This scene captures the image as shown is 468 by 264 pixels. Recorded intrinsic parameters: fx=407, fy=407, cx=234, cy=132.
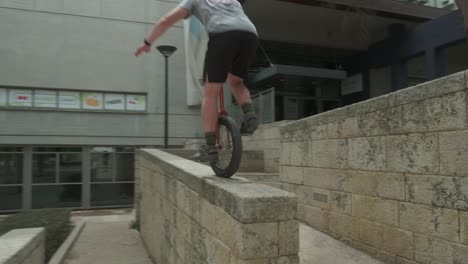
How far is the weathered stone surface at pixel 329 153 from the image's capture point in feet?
15.8

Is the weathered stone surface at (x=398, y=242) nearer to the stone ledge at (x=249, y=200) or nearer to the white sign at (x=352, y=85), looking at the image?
the stone ledge at (x=249, y=200)

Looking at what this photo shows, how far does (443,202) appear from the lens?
3.43 meters

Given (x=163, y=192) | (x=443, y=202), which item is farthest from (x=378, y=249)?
(x=163, y=192)

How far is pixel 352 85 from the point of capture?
19.8 meters

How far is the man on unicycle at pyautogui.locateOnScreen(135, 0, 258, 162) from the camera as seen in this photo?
3.20 m

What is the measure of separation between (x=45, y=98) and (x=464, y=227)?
16485mm

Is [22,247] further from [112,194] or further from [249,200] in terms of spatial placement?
[112,194]

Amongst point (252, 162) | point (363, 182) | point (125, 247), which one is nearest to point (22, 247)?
point (363, 182)

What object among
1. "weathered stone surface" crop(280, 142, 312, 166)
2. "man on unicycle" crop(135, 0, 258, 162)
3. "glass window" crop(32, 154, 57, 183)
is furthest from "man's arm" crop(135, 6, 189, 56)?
"glass window" crop(32, 154, 57, 183)

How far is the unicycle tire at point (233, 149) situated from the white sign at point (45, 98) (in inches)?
590

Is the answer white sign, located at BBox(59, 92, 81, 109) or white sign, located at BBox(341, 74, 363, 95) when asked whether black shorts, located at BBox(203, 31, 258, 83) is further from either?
white sign, located at BBox(341, 74, 363, 95)

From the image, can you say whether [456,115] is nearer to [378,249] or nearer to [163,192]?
[378,249]

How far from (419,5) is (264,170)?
10851mm

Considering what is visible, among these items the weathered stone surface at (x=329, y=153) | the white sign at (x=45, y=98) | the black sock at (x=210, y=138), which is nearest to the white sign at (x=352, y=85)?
the white sign at (x=45, y=98)
